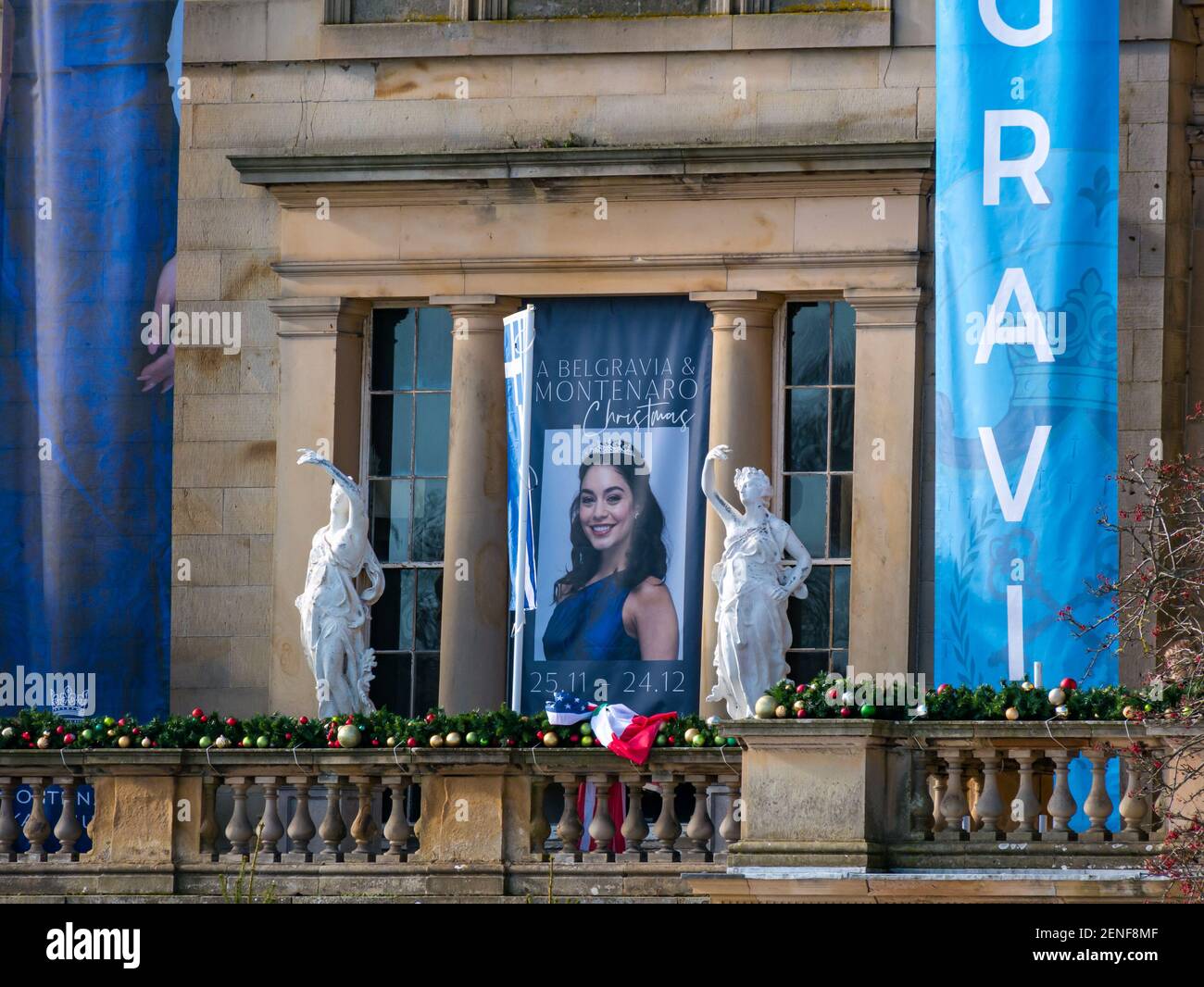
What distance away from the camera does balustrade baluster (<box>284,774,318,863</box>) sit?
19.0 meters

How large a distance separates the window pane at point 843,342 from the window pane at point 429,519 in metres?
3.41

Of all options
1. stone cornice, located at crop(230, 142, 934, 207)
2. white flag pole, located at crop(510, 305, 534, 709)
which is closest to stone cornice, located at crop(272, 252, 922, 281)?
stone cornice, located at crop(230, 142, 934, 207)

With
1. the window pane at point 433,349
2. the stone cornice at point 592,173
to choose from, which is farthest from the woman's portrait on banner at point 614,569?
the stone cornice at point 592,173

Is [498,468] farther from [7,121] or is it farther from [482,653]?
[7,121]

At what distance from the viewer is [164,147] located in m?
24.9

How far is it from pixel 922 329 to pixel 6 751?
831 cm

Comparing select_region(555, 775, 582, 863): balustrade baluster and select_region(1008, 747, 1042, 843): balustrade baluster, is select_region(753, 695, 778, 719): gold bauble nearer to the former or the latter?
select_region(1008, 747, 1042, 843): balustrade baluster

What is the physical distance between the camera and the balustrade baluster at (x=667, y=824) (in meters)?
18.3

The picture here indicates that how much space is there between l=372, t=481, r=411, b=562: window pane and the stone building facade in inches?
14.2

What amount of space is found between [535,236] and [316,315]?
1.97 metres

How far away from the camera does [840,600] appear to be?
24.2m
